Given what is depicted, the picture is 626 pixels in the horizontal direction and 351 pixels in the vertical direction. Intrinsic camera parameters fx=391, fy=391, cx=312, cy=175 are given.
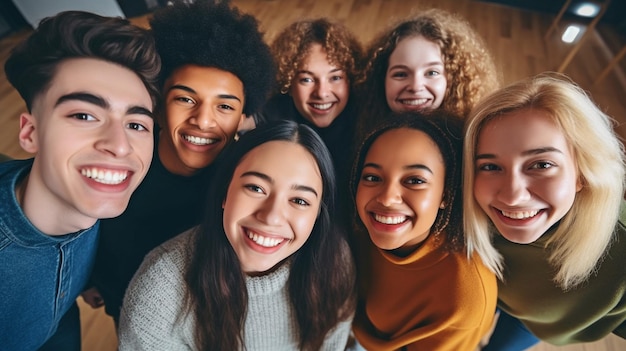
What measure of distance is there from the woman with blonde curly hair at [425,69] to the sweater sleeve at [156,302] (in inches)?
43.2

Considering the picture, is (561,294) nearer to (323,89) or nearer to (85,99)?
(323,89)

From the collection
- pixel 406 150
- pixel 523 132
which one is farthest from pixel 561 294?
pixel 406 150

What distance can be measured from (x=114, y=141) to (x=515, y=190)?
3.96 feet

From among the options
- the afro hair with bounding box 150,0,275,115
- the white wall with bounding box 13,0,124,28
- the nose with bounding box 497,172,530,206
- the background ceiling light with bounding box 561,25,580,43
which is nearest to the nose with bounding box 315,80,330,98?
the afro hair with bounding box 150,0,275,115

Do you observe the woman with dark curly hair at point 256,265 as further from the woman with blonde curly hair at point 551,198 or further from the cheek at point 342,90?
the cheek at point 342,90

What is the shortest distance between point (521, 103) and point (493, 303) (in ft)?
2.19

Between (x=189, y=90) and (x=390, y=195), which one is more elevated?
(x=189, y=90)

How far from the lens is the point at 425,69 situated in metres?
1.84

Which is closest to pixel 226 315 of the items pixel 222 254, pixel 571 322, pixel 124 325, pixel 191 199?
pixel 222 254

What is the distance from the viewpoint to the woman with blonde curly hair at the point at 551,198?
3.89ft

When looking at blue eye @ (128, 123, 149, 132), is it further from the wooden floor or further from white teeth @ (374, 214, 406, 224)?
the wooden floor

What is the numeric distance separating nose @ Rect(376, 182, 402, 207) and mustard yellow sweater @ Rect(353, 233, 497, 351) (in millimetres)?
224

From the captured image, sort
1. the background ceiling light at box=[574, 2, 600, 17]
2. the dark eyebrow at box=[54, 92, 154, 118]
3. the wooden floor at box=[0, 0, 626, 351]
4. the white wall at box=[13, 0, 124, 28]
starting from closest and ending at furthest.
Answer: the dark eyebrow at box=[54, 92, 154, 118]
the wooden floor at box=[0, 0, 626, 351]
the white wall at box=[13, 0, 124, 28]
the background ceiling light at box=[574, 2, 600, 17]

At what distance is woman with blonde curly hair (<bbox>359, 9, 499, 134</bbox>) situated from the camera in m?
1.86
